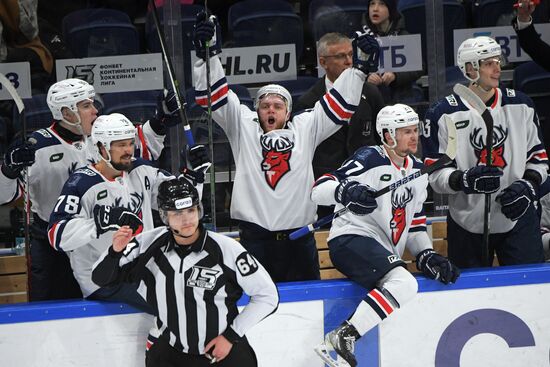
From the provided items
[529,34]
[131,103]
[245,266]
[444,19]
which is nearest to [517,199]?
[529,34]

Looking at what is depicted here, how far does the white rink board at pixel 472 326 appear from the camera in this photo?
3537 mm

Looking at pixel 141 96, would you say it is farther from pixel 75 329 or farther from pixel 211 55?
pixel 75 329

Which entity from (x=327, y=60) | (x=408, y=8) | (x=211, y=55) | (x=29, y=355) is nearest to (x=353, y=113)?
(x=327, y=60)

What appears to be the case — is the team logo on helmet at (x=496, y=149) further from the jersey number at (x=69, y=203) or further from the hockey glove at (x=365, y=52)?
the jersey number at (x=69, y=203)

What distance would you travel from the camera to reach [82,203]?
11.3 feet

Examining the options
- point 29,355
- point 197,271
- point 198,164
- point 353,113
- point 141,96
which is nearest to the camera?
point 197,271

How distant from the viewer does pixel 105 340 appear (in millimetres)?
3359

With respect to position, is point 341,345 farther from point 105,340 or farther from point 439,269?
point 105,340

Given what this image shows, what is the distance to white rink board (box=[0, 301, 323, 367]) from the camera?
3.32 metres

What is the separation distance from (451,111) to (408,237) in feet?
1.91

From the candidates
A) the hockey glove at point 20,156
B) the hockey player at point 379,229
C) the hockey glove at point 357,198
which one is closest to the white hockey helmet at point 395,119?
the hockey player at point 379,229

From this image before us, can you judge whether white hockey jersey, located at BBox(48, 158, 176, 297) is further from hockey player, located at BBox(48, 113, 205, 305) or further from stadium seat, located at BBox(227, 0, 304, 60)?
stadium seat, located at BBox(227, 0, 304, 60)

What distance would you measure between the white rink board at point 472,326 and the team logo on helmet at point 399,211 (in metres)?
0.26

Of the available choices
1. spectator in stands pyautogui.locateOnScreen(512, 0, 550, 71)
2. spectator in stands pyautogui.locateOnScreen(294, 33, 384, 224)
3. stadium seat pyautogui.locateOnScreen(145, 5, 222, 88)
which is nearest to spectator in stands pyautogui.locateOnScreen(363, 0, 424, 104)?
spectator in stands pyautogui.locateOnScreen(294, 33, 384, 224)
